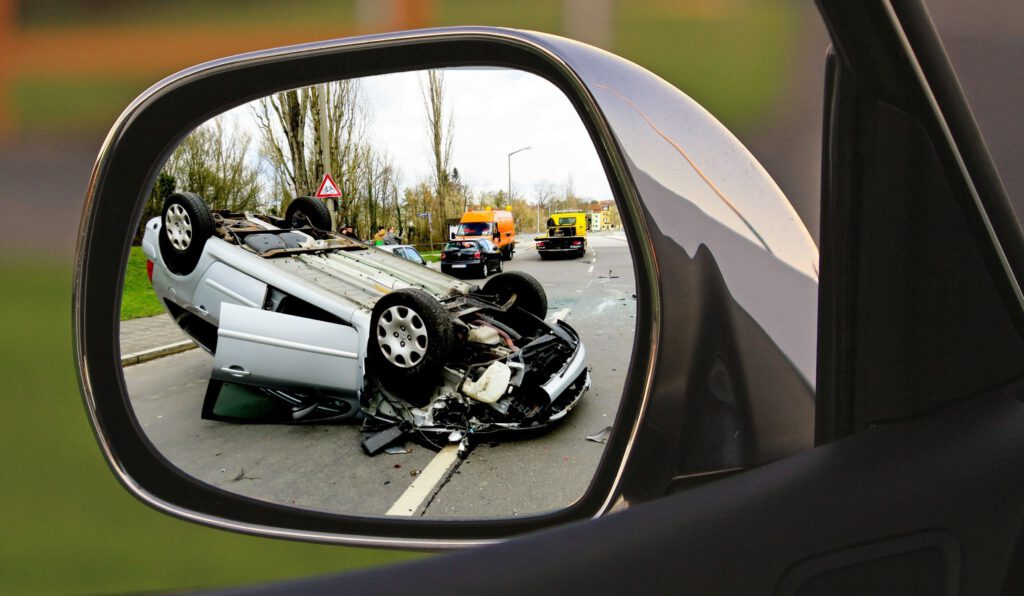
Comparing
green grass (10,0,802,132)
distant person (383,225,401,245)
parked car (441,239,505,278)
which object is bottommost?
parked car (441,239,505,278)

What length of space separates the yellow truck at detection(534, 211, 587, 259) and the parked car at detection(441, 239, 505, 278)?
2.71 m

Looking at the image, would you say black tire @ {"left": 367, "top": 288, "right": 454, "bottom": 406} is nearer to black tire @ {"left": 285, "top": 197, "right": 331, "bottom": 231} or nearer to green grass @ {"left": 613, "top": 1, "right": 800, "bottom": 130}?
black tire @ {"left": 285, "top": 197, "right": 331, "bottom": 231}

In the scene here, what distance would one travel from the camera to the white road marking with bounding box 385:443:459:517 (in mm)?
1218

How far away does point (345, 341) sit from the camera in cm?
400

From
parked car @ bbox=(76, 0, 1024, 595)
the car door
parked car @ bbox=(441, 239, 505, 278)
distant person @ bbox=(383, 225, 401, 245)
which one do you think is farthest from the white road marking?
parked car @ bbox=(441, 239, 505, 278)

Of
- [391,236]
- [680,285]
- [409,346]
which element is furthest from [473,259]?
[680,285]

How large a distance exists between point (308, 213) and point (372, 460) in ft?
4.46

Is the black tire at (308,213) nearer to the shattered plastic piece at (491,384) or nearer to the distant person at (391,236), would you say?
the distant person at (391,236)

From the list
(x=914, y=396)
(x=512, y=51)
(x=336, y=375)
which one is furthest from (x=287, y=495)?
(x=336, y=375)

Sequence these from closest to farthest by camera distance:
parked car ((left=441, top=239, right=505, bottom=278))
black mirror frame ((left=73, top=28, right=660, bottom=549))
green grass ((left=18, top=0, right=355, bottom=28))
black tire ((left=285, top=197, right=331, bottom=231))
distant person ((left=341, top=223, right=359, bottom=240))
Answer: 1. black mirror frame ((left=73, top=28, right=660, bottom=549))
2. green grass ((left=18, top=0, right=355, bottom=28))
3. black tire ((left=285, top=197, right=331, bottom=231))
4. distant person ((left=341, top=223, right=359, bottom=240))
5. parked car ((left=441, top=239, right=505, bottom=278))

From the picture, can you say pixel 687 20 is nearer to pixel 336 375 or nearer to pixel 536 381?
pixel 536 381

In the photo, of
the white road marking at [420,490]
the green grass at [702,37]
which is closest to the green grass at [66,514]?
the white road marking at [420,490]

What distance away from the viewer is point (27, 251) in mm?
1017

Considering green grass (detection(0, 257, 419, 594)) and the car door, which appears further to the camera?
the car door
